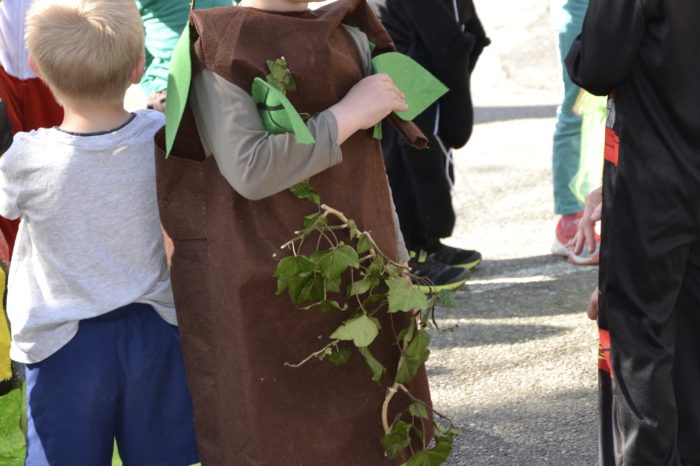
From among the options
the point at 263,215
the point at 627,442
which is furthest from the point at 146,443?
the point at 627,442

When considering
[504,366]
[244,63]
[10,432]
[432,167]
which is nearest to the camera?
[244,63]

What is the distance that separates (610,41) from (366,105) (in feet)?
1.67

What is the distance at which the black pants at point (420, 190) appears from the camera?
480 cm

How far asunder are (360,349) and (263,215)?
35 centimetres

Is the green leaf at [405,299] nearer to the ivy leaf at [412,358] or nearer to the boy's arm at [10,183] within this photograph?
the ivy leaf at [412,358]

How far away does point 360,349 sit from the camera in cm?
252

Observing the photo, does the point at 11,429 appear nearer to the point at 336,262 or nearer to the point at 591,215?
the point at 336,262

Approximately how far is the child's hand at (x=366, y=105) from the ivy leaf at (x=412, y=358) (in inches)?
18.1

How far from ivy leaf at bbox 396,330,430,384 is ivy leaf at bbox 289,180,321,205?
36 cm

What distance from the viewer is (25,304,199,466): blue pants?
2553 millimetres

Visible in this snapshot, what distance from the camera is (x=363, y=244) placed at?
98.0 inches

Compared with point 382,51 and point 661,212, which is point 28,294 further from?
point 661,212

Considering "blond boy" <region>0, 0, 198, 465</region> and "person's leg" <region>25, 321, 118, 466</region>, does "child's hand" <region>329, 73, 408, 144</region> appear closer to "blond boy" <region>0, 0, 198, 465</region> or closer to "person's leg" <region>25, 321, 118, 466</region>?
"blond boy" <region>0, 0, 198, 465</region>

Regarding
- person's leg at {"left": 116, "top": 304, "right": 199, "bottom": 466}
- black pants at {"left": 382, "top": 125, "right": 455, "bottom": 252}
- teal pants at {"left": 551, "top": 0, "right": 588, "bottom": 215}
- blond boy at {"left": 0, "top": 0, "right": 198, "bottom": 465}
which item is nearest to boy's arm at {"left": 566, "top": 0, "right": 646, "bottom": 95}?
blond boy at {"left": 0, "top": 0, "right": 198, "bottom": 465}
